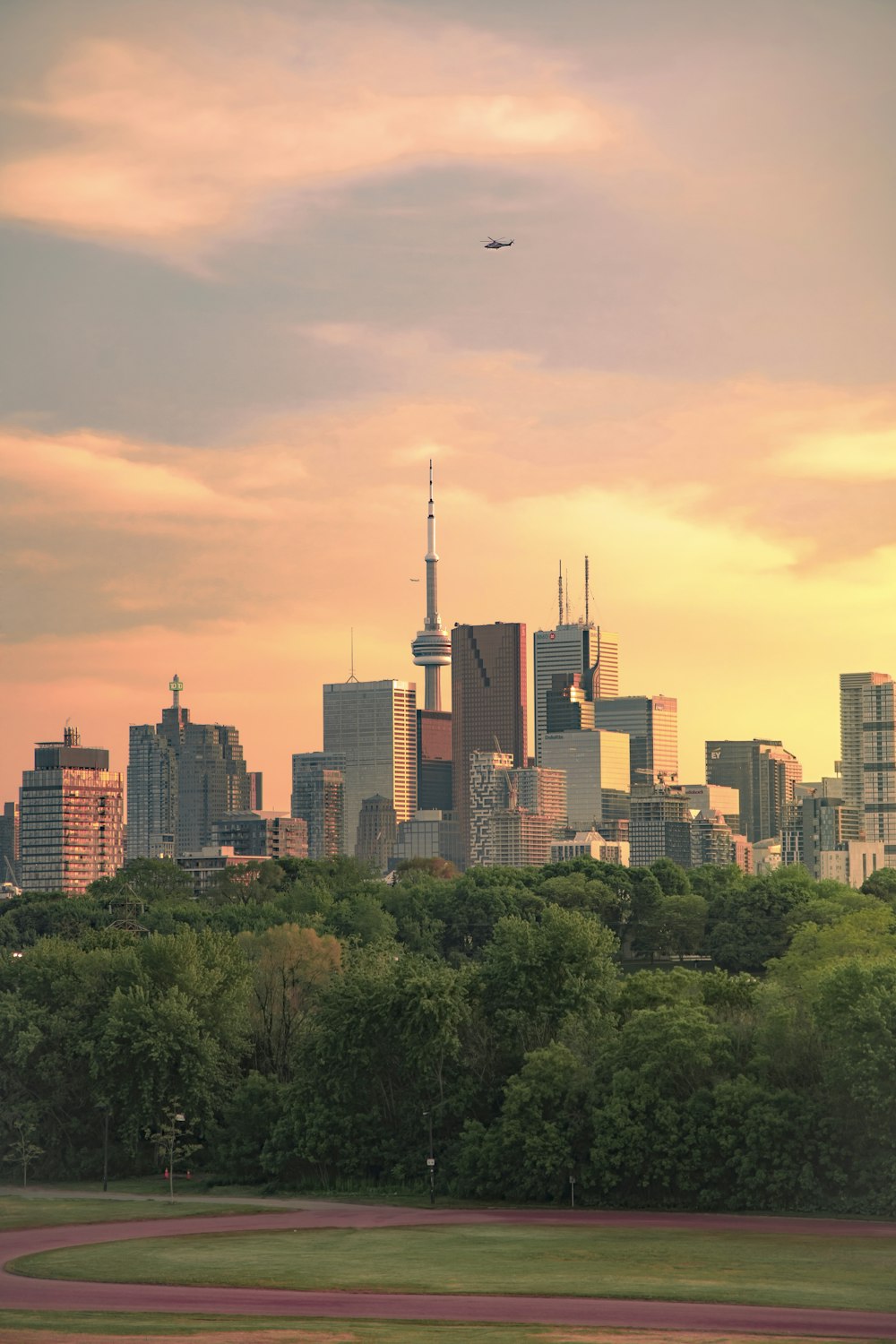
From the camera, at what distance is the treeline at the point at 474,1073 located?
270ft

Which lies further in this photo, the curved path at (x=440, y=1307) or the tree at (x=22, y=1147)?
the tree at (x=22, y=1147)

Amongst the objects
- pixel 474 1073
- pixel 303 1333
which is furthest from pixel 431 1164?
pixel 303 1333

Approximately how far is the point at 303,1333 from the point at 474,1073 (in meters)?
40.2

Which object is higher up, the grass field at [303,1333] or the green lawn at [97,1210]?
the grass field at [303,1333]

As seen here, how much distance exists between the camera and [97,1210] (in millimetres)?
86188

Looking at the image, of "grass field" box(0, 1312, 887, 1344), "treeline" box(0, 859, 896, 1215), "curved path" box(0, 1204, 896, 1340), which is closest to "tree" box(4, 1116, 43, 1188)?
"treeline" box(0, 859, 896, 1215)

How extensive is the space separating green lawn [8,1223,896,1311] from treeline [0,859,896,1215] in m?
7.37

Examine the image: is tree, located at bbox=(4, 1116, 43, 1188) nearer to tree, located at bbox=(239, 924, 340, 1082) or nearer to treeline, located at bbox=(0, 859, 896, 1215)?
treeline, located at bbox=(0, 859, 896, 1215)

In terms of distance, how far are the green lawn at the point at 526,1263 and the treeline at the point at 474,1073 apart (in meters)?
7.37

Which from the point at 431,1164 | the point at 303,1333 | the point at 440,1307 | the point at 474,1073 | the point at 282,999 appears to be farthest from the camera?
the point at 282,999

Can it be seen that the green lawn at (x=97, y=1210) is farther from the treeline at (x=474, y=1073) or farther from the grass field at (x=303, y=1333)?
the grass field at (x=303, y=1333)

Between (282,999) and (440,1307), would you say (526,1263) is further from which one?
(282,999)

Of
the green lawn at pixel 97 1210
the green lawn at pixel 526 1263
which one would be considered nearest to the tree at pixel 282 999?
the green lawn at pixel 97 1210

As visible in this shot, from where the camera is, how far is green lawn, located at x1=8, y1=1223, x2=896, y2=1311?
203 feet
